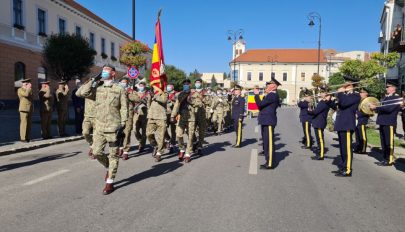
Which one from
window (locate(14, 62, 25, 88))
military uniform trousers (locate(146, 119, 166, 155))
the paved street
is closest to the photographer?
the paved street

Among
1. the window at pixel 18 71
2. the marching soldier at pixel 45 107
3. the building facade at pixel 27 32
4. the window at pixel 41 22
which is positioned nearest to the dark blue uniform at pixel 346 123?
the marching soldier at pixel 45 107

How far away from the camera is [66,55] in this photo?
1961 cm

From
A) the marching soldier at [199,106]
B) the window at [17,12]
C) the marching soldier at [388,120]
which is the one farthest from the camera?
the window at [17,12]

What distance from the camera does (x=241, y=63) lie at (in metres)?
98.8

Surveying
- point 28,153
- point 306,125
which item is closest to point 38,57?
point 28,153

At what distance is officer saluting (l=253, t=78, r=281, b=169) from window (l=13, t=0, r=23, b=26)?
877 inches

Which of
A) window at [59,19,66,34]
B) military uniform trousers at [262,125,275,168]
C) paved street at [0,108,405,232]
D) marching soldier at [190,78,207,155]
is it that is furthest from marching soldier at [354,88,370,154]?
window at [59,19,66,34]

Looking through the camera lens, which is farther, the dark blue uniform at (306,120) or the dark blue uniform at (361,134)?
the dark blue uniform at (306,120)

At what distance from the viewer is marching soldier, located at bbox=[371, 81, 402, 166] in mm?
8633

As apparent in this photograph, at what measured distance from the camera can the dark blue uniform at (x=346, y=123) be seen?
742 cm

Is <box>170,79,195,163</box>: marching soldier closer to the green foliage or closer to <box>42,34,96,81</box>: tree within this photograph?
<box>42,34,96,81</box>: tree

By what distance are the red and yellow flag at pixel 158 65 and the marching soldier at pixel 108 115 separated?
2.71 m

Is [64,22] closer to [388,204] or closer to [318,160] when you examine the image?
[318,160]

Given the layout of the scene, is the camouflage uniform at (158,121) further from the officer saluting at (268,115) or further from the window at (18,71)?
the window at (18,71)
